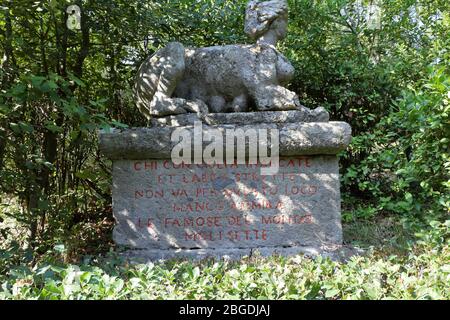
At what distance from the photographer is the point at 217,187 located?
3.88 m

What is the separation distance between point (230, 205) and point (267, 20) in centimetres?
166

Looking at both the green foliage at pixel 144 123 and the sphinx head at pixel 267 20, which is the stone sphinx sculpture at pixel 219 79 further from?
the green foliage at pixel 144 123

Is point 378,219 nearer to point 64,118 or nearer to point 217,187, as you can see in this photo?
point 217,187

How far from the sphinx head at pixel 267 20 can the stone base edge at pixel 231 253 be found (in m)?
1.83

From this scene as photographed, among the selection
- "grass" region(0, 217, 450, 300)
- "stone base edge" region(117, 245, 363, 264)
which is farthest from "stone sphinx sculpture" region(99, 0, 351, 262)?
"grass" region(0, 217, 450, 300)

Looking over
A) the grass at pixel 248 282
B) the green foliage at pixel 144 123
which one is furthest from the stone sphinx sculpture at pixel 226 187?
the grass at pixel 248 282

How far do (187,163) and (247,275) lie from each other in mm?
1427

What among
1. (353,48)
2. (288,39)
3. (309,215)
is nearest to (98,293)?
(309,215)

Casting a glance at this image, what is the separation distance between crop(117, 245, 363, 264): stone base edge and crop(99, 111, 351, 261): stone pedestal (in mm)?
21
